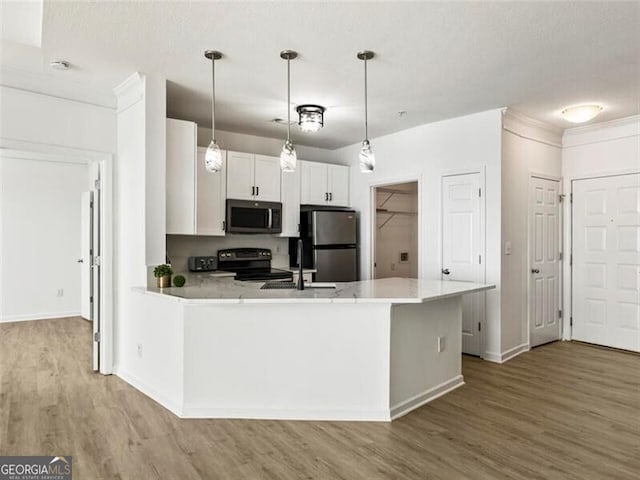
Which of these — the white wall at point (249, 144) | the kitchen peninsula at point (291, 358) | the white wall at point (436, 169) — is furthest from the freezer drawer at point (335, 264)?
the kitchen peninsula at point (291, 358)

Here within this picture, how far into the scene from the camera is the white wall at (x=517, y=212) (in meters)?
4.39

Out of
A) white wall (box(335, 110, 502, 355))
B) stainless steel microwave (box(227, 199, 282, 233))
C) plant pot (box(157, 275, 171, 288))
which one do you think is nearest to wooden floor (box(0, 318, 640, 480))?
plant pot (box(157, 275, 171, 288))

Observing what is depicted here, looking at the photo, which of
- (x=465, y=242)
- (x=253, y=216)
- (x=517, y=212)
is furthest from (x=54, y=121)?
(x=517, y=212)

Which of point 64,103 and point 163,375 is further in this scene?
point 64,103

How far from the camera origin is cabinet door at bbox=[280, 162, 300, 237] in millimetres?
5207

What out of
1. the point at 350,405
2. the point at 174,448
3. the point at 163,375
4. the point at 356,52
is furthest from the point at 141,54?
the point at 350,405

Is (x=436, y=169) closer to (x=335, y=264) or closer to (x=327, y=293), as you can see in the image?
(x=335, y=264)

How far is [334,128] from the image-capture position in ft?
16.6

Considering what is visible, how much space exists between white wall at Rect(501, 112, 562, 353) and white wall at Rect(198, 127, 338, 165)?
263 cm

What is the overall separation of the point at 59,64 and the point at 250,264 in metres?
2.82

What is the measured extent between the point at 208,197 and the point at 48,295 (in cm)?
399

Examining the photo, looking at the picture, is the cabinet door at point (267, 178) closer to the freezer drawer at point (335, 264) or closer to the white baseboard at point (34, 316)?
the freezer drawer at point (335, 264)

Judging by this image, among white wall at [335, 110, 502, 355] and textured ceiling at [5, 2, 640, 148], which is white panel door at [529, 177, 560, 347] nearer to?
white wall at [335, 110, 502, 355]

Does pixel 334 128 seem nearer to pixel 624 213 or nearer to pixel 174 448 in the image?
pixel 624 213
